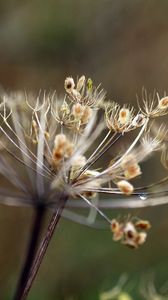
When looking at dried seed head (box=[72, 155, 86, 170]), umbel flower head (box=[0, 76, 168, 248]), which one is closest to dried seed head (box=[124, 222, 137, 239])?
umbel flower head (box=[0, 76, 168, 248])

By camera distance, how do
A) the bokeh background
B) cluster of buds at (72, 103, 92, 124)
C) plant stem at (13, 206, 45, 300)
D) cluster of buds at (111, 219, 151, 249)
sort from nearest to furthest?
plant stem at (13, 206, 45, 300), cluster of buds at (111, 219, 151, 249), cluster of buds at (72, 103, 92, 124), the bokeh background

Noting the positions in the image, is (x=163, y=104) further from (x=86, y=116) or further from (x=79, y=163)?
(x=79, y=163)

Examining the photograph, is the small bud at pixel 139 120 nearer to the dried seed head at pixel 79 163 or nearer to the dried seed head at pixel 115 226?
the dried seed head at pixel 79 163

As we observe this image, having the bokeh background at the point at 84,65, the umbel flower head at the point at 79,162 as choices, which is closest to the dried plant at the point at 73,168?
the umbel flower head at the point at 79,162

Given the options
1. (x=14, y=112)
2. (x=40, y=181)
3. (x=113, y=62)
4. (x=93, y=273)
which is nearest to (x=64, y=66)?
(x=113, y=62)

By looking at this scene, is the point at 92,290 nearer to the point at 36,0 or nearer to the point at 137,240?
the point at 36,0

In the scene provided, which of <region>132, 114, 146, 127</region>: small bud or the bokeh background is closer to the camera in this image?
<region>132, 114, 146, 127</region>: small bud

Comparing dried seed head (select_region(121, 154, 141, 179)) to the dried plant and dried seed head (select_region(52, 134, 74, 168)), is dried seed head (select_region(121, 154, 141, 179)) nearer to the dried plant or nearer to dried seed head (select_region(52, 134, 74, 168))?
the dried plant

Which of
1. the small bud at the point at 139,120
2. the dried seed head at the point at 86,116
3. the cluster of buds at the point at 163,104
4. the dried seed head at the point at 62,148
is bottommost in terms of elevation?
the dried seed head at the point at 62,148
